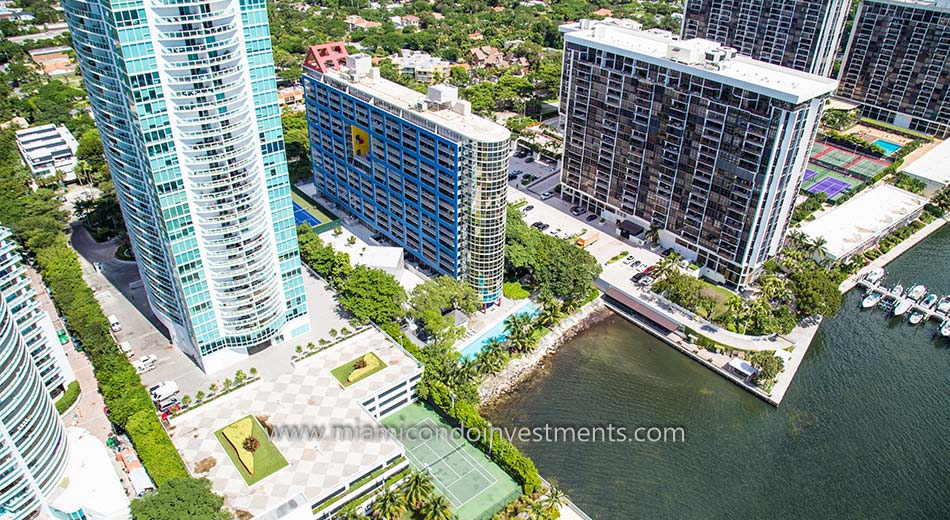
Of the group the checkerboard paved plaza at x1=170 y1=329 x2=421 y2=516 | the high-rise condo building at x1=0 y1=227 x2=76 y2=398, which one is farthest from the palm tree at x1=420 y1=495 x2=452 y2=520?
the high-rise condo building at x1=0 y1=227 x2=76 y2=398

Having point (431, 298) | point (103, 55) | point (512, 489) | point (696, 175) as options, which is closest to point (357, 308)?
point (431, 298)

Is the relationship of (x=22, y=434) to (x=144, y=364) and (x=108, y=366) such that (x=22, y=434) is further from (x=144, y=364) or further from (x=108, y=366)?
(x=144, y=364)

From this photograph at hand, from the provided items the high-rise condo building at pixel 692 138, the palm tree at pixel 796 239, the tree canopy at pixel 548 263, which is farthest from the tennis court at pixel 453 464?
the palm tree at pixel 796 239

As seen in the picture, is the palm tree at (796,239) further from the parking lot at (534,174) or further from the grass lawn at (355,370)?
the grass lawn at (355,370)

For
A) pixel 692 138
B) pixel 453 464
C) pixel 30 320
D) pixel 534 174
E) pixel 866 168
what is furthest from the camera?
pixel 866 168

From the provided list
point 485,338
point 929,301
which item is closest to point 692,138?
point 485,338

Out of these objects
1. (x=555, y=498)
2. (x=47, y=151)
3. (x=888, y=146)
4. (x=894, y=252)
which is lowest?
(x=555, y=498)
